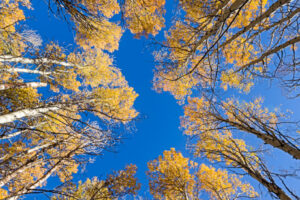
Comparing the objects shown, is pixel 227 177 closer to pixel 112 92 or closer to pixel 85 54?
pixel 112 92

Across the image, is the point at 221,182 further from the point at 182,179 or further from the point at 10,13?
the point at 10,13

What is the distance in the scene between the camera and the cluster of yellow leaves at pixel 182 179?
209 inches

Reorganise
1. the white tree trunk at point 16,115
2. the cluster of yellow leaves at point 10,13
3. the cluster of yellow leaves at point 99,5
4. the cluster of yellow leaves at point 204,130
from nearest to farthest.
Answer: the white tree trunk at point 16,115, the cluster of yellow leaves at point 99,5, the cluster of yellow leaves at point 204,130, the cluster of yellow leaves at point 10,13

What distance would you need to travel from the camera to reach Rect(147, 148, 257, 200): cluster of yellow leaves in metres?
5.32

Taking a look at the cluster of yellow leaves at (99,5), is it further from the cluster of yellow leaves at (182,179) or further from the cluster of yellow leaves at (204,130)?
the cluster of yellow leaves at (182,179)

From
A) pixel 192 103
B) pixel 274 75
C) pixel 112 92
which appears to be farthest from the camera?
pixel 112 92

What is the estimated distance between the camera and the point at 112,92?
698 centimetres

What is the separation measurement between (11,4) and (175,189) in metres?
10.8

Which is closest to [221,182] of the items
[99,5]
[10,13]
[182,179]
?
[182,179]

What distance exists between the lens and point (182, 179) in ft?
17.3

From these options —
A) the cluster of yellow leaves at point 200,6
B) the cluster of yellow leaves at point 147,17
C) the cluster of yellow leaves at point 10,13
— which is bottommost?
the cluster of yellow leaves at point 200,6

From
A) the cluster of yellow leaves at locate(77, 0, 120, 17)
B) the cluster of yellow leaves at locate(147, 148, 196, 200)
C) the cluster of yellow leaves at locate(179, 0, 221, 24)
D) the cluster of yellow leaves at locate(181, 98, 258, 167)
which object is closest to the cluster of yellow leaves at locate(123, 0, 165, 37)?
the cluster of yellow leaves at locate(77, 0, 120, 17)

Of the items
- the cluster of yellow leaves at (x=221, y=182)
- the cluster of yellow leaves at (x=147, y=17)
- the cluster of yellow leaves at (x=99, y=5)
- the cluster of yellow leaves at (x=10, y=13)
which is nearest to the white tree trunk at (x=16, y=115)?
the cluster of yellow leaves at (x=99, y=5)

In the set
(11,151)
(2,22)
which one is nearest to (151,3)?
(2,22)
